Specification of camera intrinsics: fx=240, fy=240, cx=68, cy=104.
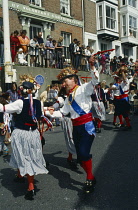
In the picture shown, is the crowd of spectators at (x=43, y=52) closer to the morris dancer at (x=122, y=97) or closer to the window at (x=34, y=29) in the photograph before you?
the morris dancer at (x=122, y=97)

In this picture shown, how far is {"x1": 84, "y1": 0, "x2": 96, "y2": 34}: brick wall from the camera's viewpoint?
19.6 metres

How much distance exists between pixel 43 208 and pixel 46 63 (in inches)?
421

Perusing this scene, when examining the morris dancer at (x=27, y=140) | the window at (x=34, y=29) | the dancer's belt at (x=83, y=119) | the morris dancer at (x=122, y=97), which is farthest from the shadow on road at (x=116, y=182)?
the window at (x=34, y=29)

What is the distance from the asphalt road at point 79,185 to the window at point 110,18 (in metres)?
17.6

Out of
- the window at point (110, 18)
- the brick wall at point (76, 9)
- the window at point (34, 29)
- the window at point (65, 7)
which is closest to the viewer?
the window at point (34, 29)

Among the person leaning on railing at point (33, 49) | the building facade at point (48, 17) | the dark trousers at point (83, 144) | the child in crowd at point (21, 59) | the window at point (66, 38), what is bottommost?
the dark trousers at point (83, 144)

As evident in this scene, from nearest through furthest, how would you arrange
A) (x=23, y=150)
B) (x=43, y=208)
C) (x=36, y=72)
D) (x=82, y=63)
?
(x=43, y=208) → (x=23, y=150) → (x=36, y=72) → (x=82, y=63)

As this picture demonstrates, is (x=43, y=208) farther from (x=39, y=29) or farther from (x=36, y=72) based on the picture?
(x=39, y=29)

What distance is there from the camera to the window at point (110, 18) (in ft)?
70.6

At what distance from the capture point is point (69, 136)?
484 centimetres

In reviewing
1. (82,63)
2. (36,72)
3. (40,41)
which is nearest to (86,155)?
(36,72)

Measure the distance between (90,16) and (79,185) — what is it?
18319 mm

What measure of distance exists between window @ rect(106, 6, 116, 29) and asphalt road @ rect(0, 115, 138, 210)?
17634 mm

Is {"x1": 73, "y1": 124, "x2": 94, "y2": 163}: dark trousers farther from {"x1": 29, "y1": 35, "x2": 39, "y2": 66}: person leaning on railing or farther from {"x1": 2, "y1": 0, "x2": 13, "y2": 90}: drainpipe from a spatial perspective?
{"x1": 29, "y1": 35, "x2": 39, "y2": 66}: person leaning on railing
